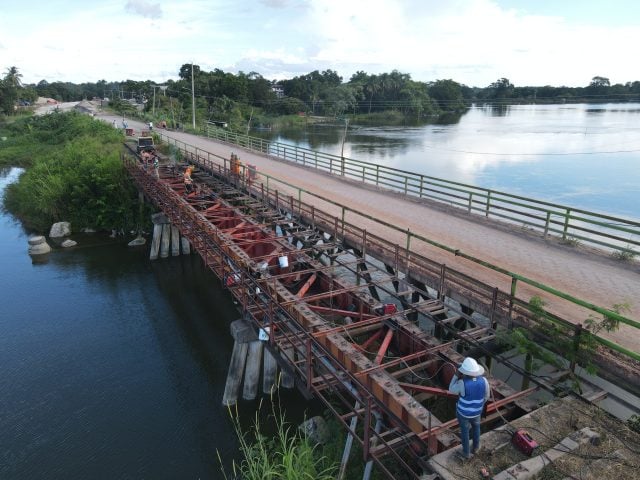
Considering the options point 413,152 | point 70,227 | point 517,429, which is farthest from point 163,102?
point 517,429

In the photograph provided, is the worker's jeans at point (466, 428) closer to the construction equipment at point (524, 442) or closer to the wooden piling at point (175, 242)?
the construction equipment at point (524, 442)

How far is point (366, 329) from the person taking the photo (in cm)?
961

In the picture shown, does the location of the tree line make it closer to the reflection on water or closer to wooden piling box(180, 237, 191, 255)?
the reflection on water

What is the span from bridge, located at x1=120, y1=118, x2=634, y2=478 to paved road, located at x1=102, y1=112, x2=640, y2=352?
2.37 ft

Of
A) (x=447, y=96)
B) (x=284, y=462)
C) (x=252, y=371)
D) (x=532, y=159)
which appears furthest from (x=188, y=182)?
(x=447, y=96)

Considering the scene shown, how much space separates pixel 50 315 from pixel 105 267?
17.8 ft

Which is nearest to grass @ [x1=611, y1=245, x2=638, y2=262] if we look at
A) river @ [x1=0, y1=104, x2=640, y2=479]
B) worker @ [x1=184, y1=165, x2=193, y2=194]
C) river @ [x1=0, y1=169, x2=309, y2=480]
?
river @ [x1=0, y1=104, x2=640, y2=479]

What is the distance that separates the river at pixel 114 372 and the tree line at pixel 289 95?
2379 inches

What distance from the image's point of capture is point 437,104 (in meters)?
140

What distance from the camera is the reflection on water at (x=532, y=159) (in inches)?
1400

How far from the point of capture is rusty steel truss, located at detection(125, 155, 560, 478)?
274 inches

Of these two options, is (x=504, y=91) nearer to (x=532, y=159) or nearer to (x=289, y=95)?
(x=289, y=95)

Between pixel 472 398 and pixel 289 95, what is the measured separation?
147422mm

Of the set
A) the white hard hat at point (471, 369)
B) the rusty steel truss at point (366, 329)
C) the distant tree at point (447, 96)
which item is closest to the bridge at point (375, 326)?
the rusty steel truss at point (366, 329)
